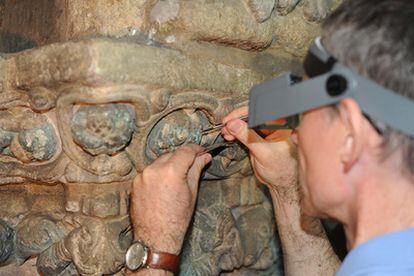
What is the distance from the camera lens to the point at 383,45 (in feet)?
3.30

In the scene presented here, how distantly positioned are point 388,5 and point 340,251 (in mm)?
895

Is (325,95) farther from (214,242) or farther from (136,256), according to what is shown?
(214,242)

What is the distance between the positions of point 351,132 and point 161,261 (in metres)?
0.59

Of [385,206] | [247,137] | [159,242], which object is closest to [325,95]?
[385,206]

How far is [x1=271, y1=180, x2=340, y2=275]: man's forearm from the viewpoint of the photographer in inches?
64.9

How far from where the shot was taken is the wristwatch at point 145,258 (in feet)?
4.55

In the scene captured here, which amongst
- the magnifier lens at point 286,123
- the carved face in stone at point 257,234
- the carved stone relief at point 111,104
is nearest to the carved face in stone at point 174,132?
the carved stone relief at point 111,104

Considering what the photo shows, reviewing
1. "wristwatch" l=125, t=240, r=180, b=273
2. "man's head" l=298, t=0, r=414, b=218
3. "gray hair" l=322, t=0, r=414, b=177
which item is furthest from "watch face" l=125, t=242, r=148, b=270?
"gray hair" l=322, t=0, r=414, b=177

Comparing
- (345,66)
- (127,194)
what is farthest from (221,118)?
(345,66)

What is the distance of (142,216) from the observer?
1410 mm

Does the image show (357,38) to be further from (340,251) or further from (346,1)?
(340,251)

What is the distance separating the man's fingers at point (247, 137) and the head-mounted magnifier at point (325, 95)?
0.22 m

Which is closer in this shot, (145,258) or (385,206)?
(385,206)

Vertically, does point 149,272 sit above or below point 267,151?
below
